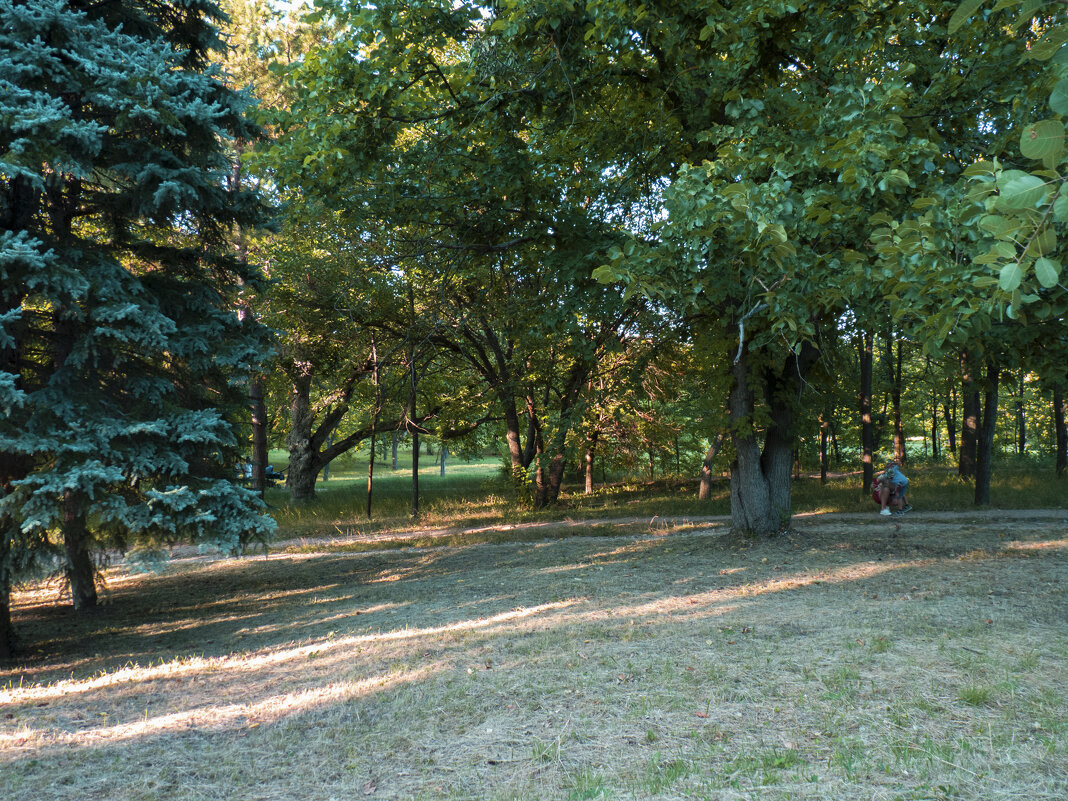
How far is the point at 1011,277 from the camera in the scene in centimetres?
160

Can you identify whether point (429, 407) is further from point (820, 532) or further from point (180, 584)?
point (820, 532)

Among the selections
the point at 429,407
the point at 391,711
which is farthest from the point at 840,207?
the point at 429,407

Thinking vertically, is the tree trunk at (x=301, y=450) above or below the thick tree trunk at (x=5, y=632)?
above

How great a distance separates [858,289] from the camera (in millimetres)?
4336

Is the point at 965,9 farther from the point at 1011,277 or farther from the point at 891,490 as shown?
the point at 891,490

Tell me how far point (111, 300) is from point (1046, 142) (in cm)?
728

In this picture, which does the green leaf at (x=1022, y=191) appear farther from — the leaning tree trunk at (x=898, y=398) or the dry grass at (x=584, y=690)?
the leaning tree trunk at (x=898, y=398)

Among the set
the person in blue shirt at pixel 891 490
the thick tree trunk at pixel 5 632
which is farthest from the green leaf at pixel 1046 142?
the person in blue shirt at pixel 891 490

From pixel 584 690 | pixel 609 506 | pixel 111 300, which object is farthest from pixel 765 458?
pixel 111 300

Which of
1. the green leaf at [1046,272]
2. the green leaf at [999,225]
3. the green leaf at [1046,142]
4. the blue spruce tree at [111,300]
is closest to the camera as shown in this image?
the green leaf at [1046,142]

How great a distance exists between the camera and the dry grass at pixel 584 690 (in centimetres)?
345

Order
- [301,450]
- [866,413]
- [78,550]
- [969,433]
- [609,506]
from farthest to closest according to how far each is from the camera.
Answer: [301,450] < [969,433] < [609,506] < [866,413] < [78,550]

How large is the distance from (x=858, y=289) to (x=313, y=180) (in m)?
6.57

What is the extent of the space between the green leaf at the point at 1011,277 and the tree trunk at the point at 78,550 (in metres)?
7.04
